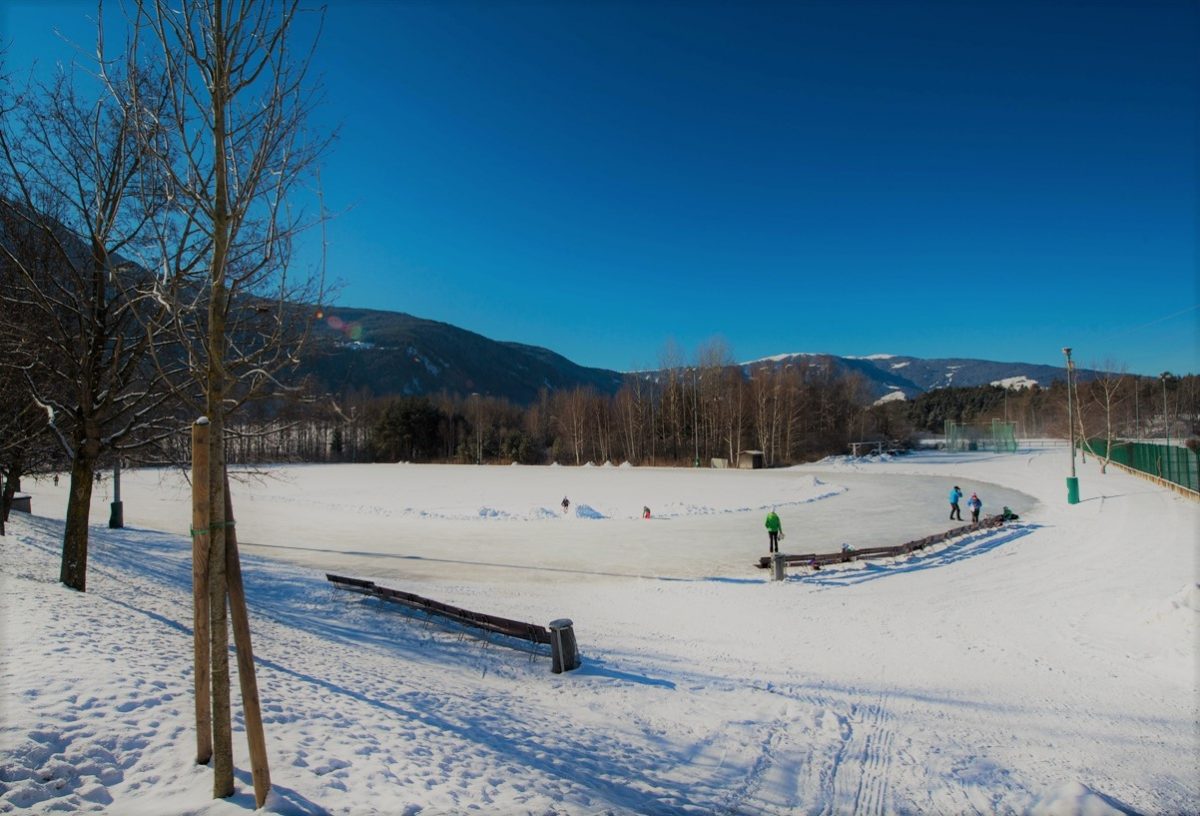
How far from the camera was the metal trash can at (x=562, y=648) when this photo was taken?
8.41 m

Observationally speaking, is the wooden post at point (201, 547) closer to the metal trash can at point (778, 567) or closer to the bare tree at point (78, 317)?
the bare tree at point (78, 317)

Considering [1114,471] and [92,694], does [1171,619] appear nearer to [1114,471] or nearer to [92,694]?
[92,694]

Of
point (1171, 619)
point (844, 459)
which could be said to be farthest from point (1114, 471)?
point (1171, 619)

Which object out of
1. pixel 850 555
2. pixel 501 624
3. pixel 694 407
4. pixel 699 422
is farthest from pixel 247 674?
pixel 699 422

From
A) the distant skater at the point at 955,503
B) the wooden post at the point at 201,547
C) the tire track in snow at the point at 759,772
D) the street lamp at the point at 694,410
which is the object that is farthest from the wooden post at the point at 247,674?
the street lamp at the point at 694,410

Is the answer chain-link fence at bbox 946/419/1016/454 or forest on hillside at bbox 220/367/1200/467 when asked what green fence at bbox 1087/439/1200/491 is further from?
chain-link fence at bbox 946/419/1016/454

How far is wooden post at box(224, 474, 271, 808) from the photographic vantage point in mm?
3578

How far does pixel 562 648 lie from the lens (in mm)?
8477

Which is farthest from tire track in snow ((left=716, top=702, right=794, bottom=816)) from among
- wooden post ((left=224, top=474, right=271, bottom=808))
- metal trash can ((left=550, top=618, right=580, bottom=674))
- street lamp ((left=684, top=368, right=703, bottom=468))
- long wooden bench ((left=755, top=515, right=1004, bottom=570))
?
street lamp ((left=684, top=368, right=703, bottom=468))

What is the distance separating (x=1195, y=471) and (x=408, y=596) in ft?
105

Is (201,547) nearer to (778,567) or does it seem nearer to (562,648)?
(562,648)

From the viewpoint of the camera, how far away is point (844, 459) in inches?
2453

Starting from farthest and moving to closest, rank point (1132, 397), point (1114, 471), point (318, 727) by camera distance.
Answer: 1. point (1132, 397)
2. point (1114, 471)
3. point (318, 727)

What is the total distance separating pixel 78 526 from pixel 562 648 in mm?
8229
